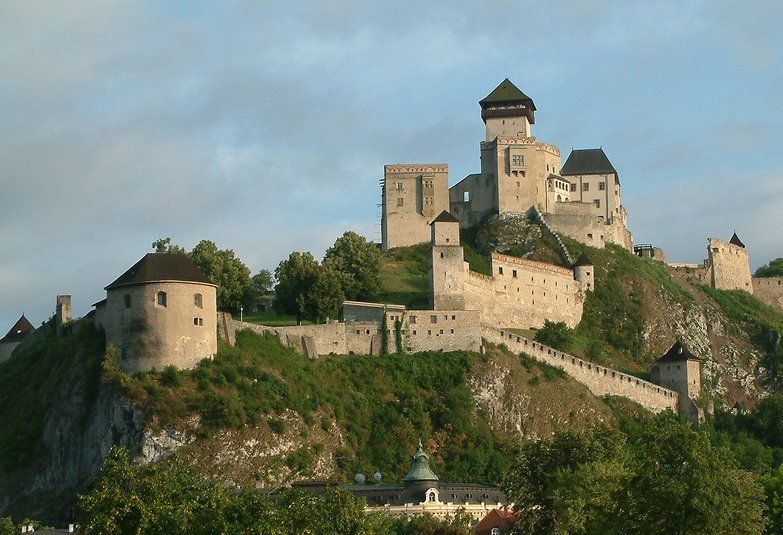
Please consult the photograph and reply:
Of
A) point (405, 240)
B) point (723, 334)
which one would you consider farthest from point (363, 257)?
point (723, 334)

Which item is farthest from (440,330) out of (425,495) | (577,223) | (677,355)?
(577,223)

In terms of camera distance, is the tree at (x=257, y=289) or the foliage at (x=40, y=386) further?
the tree at (x=257, y=289)

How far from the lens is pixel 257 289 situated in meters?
147

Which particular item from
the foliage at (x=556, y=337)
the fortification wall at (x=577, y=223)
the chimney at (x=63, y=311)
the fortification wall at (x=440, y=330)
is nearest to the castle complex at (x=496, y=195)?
the fortification wall at (x=577, y=223)

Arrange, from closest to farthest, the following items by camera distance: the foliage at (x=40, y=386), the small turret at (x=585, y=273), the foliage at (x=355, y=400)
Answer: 1. the foliage at (x=355, y=400)
2. the foliage at (x=40, y=386)
3. the small turret at (x=585, y=273)

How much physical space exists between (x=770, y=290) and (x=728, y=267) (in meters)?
4.86

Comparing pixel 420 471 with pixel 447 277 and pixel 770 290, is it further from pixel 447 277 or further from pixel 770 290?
pixel 770 290

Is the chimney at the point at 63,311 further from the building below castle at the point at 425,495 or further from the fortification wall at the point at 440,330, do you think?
the building below castle at the point at 425,495

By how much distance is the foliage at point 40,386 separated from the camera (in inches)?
4473

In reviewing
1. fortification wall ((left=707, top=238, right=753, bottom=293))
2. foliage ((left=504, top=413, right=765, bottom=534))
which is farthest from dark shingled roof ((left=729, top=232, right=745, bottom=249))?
foliage ((left=504, top=413, right=765, bottom=534))

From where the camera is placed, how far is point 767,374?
473 ft

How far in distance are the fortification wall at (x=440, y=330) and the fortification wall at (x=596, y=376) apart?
4.56ft

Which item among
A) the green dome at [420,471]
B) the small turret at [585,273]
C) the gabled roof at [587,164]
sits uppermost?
the gabled roof at [587,164]

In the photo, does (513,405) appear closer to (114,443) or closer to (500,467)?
(500,467)
